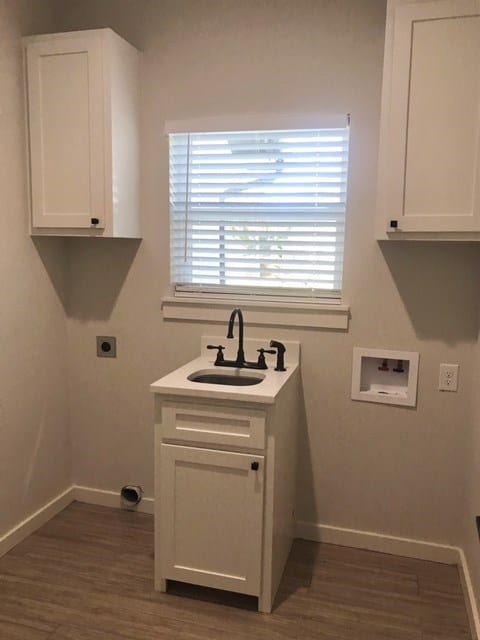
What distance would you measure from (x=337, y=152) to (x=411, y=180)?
51 cm

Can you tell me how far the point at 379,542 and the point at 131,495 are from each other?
52.0 inches

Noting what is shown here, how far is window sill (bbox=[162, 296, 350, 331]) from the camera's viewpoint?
2572 mm

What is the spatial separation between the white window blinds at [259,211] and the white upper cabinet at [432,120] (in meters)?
0.42

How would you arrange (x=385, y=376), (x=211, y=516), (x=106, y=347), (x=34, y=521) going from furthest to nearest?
(x=106, y=347) → (x=34, y=521) → (x=385, y=376) → (x=211, y=516)

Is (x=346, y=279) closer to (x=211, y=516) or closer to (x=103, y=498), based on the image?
(x=211, y=516)

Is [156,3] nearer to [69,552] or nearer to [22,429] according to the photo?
[22,429]

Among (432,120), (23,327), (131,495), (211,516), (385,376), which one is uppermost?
(432,120)

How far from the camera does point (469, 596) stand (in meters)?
2.20

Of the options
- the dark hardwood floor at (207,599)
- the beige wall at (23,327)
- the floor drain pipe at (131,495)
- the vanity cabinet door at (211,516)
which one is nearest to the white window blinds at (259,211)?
the beige wall at (23,327)

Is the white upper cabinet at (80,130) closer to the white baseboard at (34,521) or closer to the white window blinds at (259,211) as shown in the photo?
the white window blinds at (259,211)

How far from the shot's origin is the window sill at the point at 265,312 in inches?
101

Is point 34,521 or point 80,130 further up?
point 80,130

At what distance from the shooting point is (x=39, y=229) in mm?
2598

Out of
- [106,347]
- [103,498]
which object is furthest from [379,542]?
[106,347]
